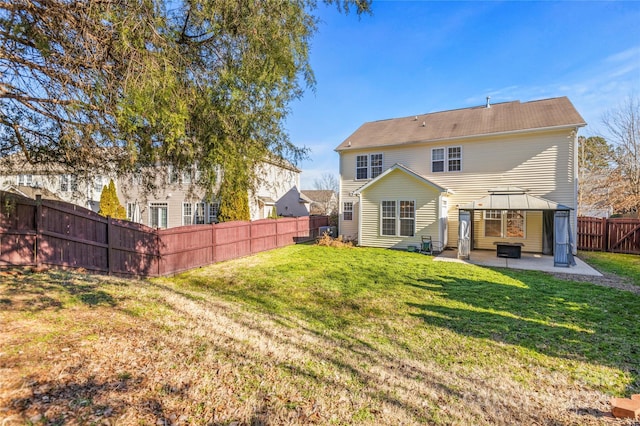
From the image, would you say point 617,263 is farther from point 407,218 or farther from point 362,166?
point 362,166

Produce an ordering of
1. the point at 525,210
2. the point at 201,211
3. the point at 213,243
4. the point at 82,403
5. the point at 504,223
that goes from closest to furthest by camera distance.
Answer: the point at 82,403 → the point at 213,243 → the point at 525,210 → the point at 504,223 → the point at 201,211

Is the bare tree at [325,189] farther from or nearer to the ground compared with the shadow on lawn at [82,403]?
farther from the ground

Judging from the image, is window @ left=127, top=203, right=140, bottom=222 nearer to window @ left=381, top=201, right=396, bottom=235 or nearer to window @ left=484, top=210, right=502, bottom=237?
window @ left=381, top=201, right=396, bottom=235

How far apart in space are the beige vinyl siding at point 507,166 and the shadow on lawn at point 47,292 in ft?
47.0

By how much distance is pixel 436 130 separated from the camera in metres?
16.2

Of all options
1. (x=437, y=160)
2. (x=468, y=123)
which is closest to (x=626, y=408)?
(x=437, y=160)

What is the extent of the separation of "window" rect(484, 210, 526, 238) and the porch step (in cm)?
1254

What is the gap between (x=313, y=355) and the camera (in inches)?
159

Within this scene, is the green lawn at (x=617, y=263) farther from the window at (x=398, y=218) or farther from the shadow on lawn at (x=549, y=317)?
the window at (x=398, y=218)

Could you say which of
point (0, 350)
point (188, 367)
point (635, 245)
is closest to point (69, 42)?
point (0, 350)

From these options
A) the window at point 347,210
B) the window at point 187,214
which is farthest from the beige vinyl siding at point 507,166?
the window at point 187,214

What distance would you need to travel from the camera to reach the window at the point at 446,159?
49.7 feet

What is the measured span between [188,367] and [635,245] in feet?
60.4

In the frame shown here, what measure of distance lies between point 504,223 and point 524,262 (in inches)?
125
